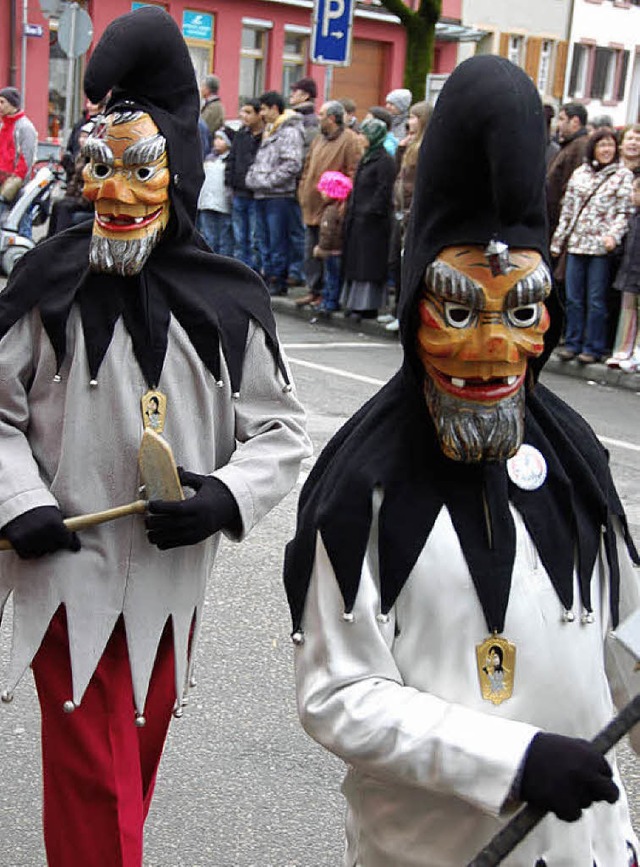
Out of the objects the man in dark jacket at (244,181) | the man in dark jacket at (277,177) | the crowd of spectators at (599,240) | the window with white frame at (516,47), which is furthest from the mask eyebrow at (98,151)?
the window with white frame at (516,47)

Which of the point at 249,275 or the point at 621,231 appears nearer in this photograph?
the point at 249,275

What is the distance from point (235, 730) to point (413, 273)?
2693 mm

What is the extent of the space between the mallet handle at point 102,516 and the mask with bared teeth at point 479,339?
3.15 ft

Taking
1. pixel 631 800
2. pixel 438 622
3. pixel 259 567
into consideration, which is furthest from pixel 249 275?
pixel 259 567

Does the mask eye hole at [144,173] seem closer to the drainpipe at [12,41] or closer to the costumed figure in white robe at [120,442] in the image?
the costumed figure in white robe at [120,442]

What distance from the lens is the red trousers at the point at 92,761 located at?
119 inches

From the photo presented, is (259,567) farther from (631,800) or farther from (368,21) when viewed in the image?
(368,21)

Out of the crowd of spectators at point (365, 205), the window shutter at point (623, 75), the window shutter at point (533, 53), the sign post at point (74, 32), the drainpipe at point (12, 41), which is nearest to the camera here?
the crowd of spectators at point (365, 205)

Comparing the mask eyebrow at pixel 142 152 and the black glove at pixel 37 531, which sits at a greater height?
the mask eyebrow at pixel 142 152

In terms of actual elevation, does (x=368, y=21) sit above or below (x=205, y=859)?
above

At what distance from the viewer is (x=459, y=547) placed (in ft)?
7.16

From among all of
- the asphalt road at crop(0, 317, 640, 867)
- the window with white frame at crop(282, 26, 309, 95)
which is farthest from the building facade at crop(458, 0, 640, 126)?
the asphalt road at crop(0, 317, 640, 867)

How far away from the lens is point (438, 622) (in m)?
2.16

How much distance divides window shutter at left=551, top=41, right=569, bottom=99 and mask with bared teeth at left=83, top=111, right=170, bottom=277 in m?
36.5
